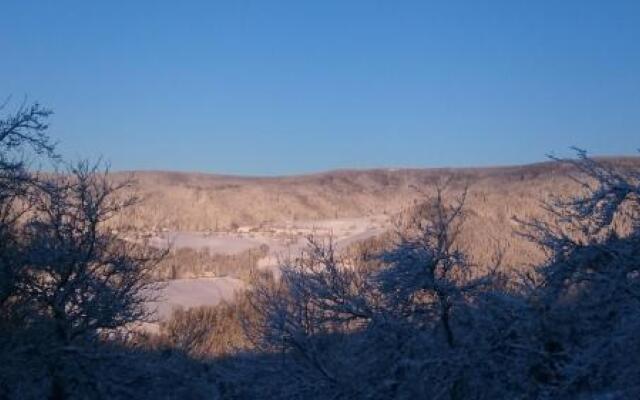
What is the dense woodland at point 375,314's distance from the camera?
842 centimetres

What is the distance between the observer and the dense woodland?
8.42 meters

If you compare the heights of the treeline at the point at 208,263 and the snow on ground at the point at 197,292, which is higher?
the treeline at the point at 208,263

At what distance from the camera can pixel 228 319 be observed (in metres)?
25.0

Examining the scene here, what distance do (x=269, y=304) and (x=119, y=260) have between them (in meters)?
2.62

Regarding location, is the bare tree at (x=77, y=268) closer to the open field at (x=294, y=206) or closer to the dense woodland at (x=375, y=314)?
the dense woodland at (x=375, y=314)

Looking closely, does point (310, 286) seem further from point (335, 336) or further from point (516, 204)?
point (516, 204)

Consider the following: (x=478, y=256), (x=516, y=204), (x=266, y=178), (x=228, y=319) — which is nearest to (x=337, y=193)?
(x=266, y=178)

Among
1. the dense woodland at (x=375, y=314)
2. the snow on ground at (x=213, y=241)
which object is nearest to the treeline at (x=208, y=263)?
the snow on ground at (x=213, y=241)

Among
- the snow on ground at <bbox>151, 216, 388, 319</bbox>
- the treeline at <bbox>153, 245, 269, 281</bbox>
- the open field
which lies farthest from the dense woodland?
the treeline at <bbox>153, 245, 269, 281</bbox>

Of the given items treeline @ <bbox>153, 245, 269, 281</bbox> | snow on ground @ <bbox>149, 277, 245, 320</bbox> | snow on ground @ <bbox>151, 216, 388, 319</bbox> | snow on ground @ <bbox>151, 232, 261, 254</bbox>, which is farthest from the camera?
snow on ground @ <bbox>151, 232, 261, 254</bbox>

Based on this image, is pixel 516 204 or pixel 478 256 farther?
pixel 516 204

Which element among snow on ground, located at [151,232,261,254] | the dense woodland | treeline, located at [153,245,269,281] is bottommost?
treeline, located at [153,245,269,281]

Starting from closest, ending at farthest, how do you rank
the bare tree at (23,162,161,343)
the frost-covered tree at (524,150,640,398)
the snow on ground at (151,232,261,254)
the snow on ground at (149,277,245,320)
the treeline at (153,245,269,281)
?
the frost-covered tree at (524,150,640,398) < the bare tree at (23,162,161,343) < the snow on ground at (149,277,245,320) < the treeline at (153,245,269,281) < the snow on ground at (151,232,261,254)

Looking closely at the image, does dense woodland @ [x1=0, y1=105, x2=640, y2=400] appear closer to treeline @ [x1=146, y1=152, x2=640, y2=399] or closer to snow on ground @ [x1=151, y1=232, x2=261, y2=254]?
treeline @ [x1=146, y1=152, x2=640, y2=399]
